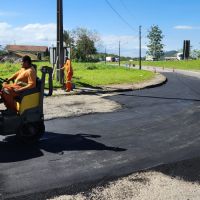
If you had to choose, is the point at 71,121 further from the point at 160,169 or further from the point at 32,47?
the point at 32,47

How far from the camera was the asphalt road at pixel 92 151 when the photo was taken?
249 inches

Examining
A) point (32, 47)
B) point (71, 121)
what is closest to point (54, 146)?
point (71, 121)

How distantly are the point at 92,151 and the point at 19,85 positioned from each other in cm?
200

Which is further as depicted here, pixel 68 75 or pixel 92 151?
pixel 68 75

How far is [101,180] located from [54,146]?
7.58ft

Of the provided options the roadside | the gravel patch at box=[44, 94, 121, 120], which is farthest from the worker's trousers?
the gravel patch at box=[44, 94, 121, 120]

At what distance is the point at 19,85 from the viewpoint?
8.47 m

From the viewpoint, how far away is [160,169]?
275 inches

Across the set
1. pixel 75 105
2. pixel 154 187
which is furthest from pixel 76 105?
pixel 154 187

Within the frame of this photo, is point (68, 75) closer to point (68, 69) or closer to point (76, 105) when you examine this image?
point (68, 69)

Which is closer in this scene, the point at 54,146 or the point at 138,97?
the point at 54,146

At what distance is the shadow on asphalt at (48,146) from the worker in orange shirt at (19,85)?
0.77 m

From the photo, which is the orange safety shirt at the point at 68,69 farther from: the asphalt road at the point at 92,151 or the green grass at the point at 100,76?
the asphalt road at the point at 92,151

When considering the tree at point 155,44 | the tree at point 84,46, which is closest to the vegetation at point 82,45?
the tree at point 84,46
